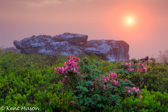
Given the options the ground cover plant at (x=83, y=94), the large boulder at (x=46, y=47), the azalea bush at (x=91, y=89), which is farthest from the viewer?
the large boulder at (x=46, y=47)

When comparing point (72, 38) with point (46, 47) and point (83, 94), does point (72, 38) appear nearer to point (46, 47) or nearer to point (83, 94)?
point (46, 47)

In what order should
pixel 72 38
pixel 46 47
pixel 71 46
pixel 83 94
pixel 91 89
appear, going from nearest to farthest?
pixel 91 89 → pixel 83 94 → pixel 46 47 → pixel 71 46 → pixel 72 38

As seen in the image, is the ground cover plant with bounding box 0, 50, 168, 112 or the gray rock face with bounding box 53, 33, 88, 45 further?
the gray rock face with bounding box 53, 33, 88, 45

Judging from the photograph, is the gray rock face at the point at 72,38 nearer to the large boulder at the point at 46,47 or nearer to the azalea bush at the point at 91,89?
Result: the large boulder at the point at 46,47

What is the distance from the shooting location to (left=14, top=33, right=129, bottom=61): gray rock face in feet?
51.4

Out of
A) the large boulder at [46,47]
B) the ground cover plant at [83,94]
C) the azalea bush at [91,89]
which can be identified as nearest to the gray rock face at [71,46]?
the large boulder at [46,47]

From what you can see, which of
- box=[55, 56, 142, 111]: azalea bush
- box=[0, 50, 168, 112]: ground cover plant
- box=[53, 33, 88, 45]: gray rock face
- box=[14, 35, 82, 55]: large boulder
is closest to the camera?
box=[55, 56, 142, 111]: azalea bush

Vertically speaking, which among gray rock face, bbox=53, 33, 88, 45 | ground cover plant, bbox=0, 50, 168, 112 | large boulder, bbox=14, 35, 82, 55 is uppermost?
gray rock face, bbox=53, 33, 88, 45

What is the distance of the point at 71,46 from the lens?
16234 millimetres

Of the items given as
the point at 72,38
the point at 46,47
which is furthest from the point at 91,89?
the point at 72,38

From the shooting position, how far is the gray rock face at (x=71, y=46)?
15.7 m

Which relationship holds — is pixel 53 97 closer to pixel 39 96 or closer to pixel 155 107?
pixel 39 96

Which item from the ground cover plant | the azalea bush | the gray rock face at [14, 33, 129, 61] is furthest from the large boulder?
the azalea bush

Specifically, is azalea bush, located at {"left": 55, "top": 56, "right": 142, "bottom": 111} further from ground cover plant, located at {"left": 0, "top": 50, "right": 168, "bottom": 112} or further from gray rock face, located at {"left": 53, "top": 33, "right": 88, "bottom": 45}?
gray rock face, located at {"left": 53, "top": 33, "right": 88, "bottom": 45}
